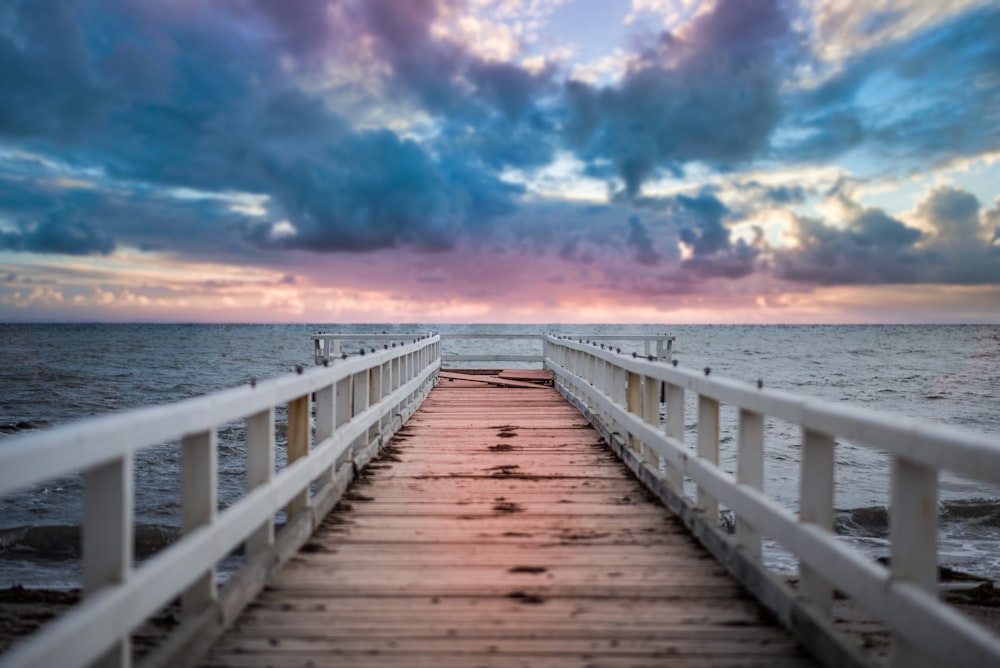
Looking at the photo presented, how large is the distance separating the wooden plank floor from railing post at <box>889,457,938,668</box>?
714mm

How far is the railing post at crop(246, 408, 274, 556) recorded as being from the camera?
4.06 m

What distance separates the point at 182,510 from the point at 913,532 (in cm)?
300

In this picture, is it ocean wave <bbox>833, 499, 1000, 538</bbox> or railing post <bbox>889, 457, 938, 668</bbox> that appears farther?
ocean wave <bbox>833, 499, 1000, 538</bbox>

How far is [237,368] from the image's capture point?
4928cm

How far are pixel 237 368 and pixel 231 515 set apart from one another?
160 feet

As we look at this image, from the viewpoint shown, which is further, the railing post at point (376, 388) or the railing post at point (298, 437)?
the railing post at point (376, 388)

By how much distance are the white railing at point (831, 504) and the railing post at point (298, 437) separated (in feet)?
8.74

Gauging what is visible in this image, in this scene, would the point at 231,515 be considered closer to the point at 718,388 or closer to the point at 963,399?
the point at 718,388

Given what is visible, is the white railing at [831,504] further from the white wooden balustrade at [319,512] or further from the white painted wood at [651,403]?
the white painted wood at [651,403]

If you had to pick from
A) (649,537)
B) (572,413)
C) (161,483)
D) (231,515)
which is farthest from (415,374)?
(231,515)

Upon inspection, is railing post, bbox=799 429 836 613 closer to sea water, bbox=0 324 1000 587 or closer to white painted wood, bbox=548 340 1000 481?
white painted wood, bbox=548 340 1000 481

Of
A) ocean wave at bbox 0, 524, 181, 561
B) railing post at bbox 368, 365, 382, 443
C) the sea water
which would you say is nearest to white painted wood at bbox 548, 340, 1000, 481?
railing post at bbox 368, 365, 382, 443

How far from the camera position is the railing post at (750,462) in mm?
3994

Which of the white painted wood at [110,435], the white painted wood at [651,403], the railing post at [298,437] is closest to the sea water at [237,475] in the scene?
the white painted wood at [651,403]
